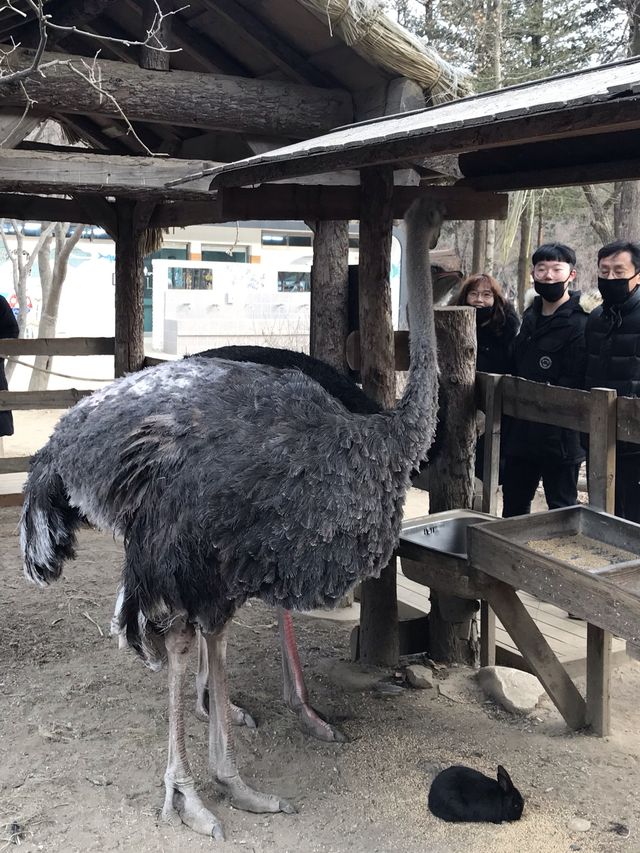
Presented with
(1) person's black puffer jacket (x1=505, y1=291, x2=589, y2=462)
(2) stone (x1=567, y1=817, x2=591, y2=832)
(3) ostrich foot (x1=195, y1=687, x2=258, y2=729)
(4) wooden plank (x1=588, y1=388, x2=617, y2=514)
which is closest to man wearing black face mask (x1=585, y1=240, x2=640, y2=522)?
(1) person's black puffer jacket (x1=505, y1=291, x2=589, y2=462)

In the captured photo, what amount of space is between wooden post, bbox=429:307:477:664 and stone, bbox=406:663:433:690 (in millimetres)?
136

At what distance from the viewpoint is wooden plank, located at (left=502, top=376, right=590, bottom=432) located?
11.0 ft

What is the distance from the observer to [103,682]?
3.81 metres

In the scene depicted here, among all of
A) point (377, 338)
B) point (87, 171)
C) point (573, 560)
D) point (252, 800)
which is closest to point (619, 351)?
point (377, 338)

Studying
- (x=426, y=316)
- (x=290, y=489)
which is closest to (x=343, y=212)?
(x=426, y=316)

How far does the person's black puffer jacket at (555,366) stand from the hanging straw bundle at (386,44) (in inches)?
49.6

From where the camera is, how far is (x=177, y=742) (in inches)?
112

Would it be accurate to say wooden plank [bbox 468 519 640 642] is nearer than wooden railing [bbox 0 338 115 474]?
Yes

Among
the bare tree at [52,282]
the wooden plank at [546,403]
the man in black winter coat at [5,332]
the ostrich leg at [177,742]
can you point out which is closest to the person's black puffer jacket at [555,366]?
the wooden plank at [546,403]

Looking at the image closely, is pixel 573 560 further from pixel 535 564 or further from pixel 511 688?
pixel 511 688

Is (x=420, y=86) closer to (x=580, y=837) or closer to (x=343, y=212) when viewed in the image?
(x=343, y=212)

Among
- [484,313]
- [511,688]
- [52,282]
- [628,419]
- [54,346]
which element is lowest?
[511,688]

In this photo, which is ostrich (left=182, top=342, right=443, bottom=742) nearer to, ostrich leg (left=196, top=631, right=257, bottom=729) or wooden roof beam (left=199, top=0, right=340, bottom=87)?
ostrich leg (left=196, top=631, right=257, bottom=729)

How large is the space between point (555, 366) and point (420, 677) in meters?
1.56
